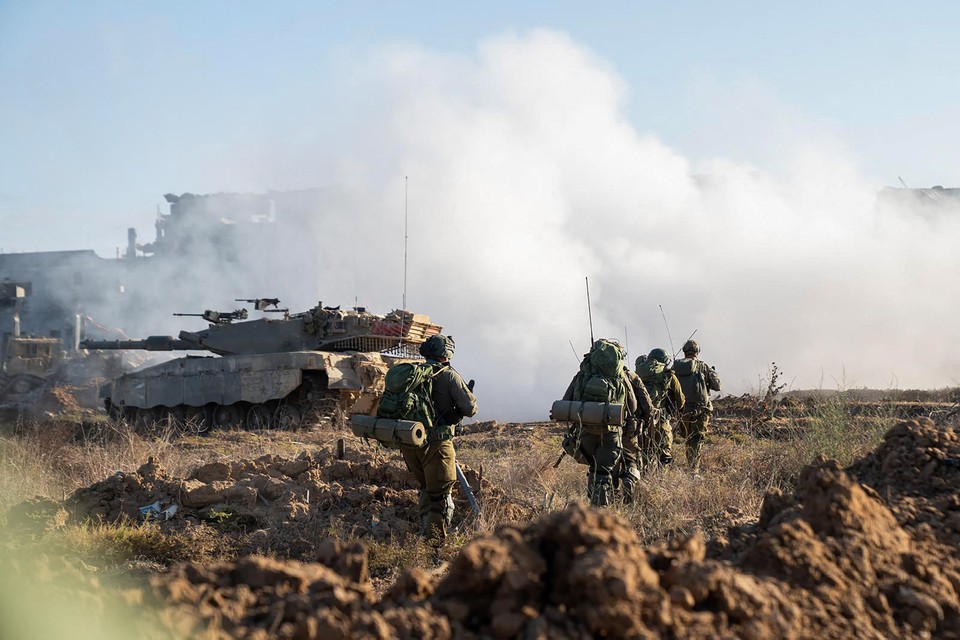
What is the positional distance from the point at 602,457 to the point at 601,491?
28 centimetres

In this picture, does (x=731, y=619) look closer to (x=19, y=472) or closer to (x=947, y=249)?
(x=19, y=472)

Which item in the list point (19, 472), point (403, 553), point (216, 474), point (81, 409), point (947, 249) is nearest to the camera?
point (403, 553)

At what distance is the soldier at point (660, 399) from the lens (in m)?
9.39

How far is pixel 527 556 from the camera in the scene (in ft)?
9.55

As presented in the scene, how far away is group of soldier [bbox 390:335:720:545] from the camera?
7.09 metres

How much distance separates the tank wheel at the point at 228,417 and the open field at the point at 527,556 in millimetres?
10307

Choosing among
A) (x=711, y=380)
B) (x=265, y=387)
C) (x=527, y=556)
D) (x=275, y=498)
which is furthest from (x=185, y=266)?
(x=527, y=556)

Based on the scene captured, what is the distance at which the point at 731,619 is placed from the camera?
109 inches

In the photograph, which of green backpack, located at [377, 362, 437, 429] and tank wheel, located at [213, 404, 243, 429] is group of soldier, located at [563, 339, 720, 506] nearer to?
green backpack, located at [377, 362, 437, 429]

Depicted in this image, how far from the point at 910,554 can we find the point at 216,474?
21.1 feet

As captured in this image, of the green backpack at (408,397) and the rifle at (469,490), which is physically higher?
the green backpack at (408,397)

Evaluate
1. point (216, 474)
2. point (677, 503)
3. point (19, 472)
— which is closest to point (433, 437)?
point (677, 503)

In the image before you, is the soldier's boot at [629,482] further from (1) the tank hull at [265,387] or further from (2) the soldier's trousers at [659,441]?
(1) the tank hull at [265,387]

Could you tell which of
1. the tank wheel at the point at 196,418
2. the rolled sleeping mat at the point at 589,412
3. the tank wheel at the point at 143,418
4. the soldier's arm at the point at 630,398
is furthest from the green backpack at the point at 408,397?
the tank wheel at the point at 143,418
